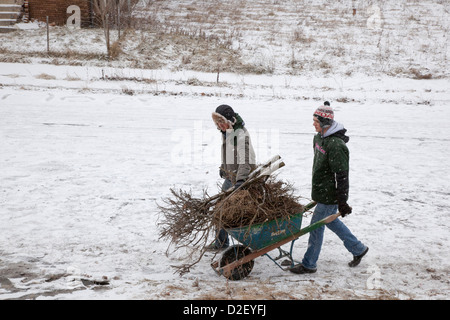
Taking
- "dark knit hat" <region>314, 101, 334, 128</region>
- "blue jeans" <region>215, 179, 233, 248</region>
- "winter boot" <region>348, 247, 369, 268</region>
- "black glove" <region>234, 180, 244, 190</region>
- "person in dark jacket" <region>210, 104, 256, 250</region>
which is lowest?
"winter boot" <region>348, 247, 369, 268</region>

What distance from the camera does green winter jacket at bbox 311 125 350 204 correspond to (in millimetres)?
4348

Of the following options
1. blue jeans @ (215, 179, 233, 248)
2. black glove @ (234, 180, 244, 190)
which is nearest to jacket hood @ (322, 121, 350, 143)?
black glove @ (234, 180, 244, 190)

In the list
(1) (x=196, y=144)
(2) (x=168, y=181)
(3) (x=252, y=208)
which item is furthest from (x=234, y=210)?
(1) (x=196, y=144)

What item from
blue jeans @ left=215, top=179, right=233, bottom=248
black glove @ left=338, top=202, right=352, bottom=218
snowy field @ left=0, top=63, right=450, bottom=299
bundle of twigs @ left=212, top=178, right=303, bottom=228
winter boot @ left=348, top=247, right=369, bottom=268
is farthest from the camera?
blue jeans @ left=215, top=179, right=233, bottom=248

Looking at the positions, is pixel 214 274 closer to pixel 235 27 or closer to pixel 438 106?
pixel 438 106

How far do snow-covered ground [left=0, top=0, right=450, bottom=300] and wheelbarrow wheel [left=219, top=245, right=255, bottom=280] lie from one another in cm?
13

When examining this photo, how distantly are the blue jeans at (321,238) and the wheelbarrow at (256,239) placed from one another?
24 cm

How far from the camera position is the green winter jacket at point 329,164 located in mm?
4348

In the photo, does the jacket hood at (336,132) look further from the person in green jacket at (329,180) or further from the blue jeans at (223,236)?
the blue jeans at (223,236)

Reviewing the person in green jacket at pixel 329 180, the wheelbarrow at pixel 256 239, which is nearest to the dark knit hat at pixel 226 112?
the person in green jacket at pixel 329 180

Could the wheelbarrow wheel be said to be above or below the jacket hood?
below

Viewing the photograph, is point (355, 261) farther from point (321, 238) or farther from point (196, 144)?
point (196, 144)

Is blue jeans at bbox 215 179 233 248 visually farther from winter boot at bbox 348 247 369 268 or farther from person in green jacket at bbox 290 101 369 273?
winter boot at bbox 348 247 369 268
